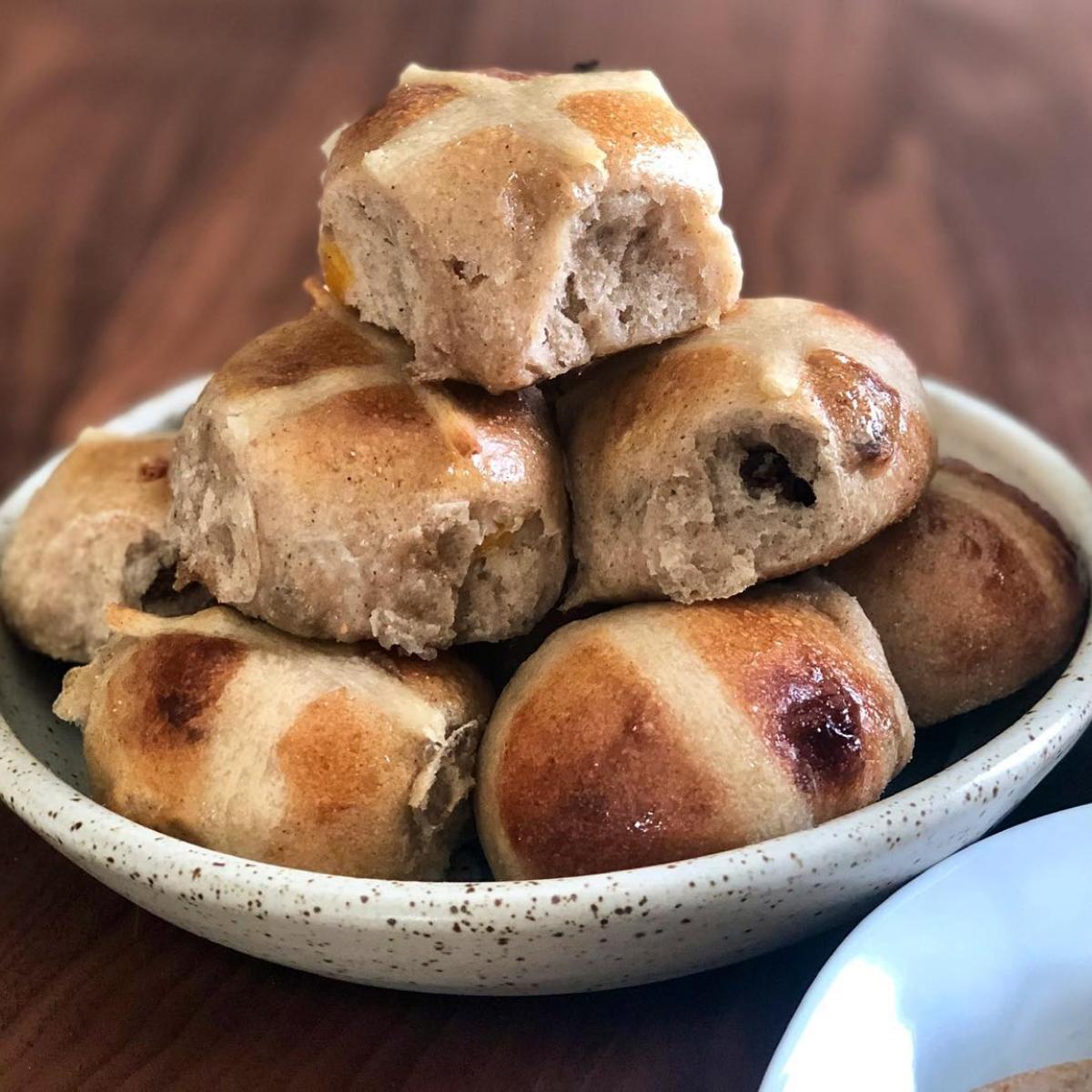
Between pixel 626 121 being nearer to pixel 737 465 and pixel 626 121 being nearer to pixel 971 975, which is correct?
pixel 737 465

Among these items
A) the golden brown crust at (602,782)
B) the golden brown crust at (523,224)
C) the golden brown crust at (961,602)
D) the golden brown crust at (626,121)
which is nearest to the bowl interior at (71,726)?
the golden brown crust at (961,602)

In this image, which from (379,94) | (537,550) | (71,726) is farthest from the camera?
(379,94)

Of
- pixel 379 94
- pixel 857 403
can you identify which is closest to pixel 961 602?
pixel 857 403

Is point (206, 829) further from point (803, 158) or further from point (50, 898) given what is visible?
point (803, 158)

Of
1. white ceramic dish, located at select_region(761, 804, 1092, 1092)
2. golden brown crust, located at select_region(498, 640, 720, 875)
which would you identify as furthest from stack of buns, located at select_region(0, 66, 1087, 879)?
white ceramic dish, located at select_region(761, 804, 1092, 1092)

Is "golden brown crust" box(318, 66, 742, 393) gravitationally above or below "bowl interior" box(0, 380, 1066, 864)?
above

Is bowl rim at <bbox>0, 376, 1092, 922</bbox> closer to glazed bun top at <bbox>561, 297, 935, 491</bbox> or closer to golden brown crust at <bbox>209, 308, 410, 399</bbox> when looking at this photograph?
glazed bun top at <bbox>561, 297, 935, 491</bbox>

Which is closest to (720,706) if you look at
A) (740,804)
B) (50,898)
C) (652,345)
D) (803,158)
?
(740,804)
